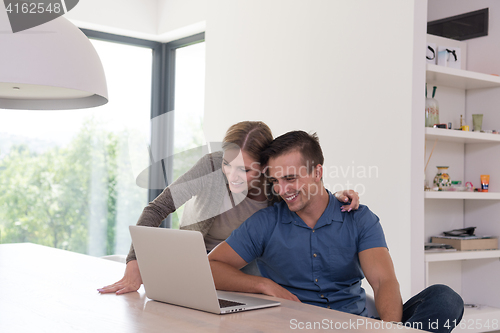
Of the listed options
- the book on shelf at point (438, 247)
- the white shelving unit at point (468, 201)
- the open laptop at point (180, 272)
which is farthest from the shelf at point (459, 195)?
the open laptop at point (180, 272)

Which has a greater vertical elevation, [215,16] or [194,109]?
[215,16]

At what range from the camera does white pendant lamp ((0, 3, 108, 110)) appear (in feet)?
3.97

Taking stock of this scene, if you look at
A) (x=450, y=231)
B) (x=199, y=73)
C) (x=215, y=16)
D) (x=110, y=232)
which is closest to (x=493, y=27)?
(x=450, y=231)

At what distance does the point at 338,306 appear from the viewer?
1.70 m

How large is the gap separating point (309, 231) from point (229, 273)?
0.32 meters

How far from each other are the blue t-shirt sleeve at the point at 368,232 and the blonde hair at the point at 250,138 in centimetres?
43

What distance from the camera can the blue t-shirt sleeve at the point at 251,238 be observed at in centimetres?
175

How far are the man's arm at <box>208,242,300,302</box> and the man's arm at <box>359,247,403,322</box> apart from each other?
285 millimetres

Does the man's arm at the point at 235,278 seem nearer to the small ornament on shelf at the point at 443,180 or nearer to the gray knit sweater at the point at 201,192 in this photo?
the gray knit sweater at the point at 201,192

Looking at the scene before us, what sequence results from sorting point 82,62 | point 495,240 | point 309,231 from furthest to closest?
point 495,240 < point 309,231 < point 82,62

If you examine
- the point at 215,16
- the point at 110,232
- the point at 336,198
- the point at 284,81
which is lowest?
the point at 110,232

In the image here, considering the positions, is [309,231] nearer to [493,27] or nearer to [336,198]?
[336,198]

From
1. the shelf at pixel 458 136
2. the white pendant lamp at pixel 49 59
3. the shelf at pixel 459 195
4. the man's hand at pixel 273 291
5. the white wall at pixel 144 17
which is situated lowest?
the man's hand at pixel 273 291

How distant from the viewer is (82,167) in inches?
159
